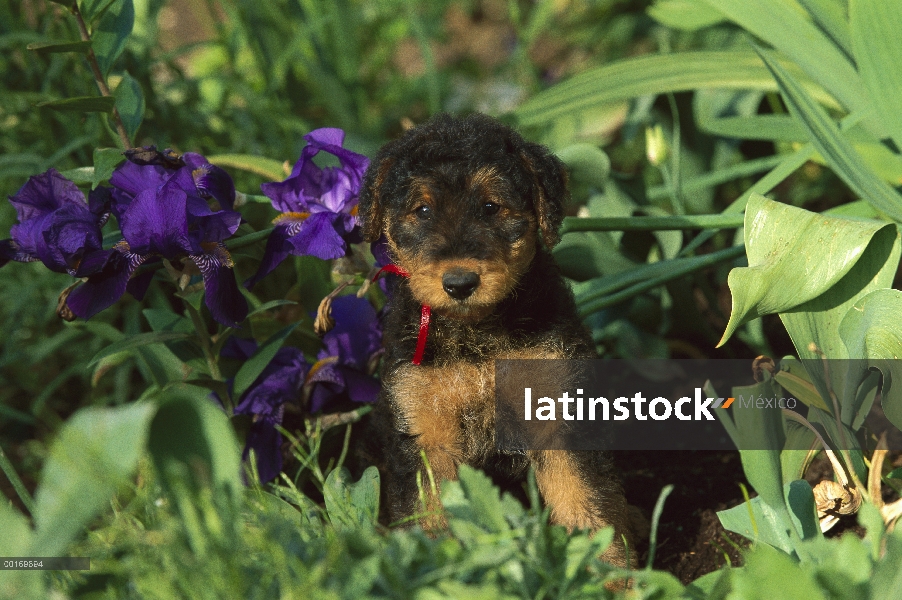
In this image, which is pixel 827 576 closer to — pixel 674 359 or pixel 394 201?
pixel 394 201

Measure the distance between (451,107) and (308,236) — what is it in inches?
152

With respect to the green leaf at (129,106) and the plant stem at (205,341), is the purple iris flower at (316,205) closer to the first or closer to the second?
the plant stem at (205,341)

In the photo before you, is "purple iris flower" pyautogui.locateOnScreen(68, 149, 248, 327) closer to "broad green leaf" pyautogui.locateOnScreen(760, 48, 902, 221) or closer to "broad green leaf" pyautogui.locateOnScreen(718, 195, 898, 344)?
Result: "broad green leaf" pyautogui.locateOnScreen(718, 195, 898, 344)

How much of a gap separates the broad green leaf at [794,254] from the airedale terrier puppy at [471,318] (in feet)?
1.71

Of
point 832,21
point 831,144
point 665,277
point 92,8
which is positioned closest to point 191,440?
point 92,8

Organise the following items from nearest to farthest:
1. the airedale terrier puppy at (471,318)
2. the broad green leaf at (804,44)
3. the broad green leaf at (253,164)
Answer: the airedale terrier puppy at (471,318) → the broad green leaf at (804,44) → the broad green leaf at (253,164)

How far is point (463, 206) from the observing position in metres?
2.33

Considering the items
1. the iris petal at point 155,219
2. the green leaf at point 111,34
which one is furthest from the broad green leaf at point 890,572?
the green leaf at point 111,34

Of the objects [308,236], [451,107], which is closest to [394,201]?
[308,236]

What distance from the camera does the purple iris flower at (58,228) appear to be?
247cm

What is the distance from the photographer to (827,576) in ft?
5.18

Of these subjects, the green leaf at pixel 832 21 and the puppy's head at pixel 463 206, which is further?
the green leaf at pixel 832 21

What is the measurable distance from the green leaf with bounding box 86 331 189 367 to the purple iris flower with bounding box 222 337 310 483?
285mm

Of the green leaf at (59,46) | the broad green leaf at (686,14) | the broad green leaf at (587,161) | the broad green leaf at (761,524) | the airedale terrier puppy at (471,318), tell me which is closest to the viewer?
the broad green leaf at (761,524)
